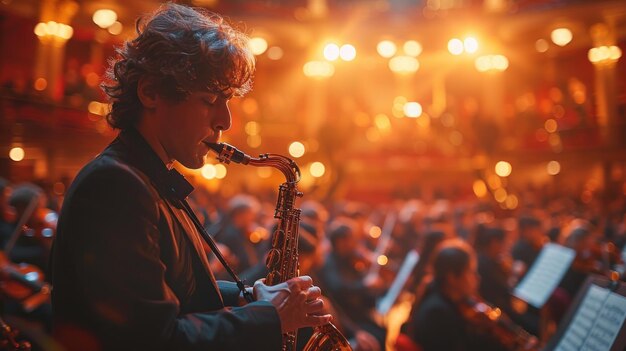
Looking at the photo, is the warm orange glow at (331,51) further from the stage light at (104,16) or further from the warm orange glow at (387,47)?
the stage light at (104,16)

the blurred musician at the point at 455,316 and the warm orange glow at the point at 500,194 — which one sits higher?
the warm orange glow at the point at 500,194

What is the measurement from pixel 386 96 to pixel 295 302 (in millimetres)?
23638

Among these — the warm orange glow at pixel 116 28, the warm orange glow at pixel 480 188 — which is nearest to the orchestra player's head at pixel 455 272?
the warm orange glow at pixel 480 188

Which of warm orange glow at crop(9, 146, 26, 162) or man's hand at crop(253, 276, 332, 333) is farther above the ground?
man's hand at crop(253, 276, 332, 333)

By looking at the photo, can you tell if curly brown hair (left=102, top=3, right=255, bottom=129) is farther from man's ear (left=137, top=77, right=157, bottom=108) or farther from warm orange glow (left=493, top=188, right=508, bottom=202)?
warm orange glow (left=493, top=188, right=508, bottom=202)

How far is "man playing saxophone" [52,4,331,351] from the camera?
1366mm

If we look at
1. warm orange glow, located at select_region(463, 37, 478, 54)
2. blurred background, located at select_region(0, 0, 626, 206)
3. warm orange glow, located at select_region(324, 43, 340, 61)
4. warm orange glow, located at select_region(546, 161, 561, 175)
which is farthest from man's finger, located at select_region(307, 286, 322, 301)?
warm orange glow, located at select_region(546, 161, 561, 175)

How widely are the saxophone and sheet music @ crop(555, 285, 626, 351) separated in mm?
1177

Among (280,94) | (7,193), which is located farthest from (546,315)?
(280,94)

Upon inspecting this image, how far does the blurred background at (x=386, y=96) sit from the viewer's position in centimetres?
1472

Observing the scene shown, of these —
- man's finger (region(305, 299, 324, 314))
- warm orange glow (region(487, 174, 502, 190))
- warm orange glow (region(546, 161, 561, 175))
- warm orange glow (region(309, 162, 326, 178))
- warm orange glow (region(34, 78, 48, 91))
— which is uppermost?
warm orange glow (region(546, 161, 561, 175))

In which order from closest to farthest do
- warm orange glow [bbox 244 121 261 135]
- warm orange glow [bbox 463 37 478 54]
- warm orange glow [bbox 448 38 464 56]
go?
1. warm orange glow [bbox 463 37 478 54]
2. warm orange glow [bbox 448 38 464 56]
3. warm orange glow [bbox 244 121 261 135]

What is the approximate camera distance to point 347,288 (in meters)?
5.23

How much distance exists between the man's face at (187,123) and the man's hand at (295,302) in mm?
552
